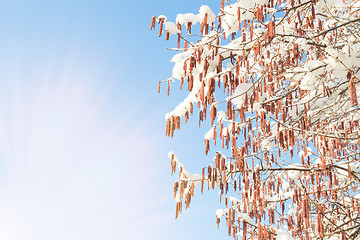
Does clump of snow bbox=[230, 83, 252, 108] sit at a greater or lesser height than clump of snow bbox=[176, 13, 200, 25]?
lesser

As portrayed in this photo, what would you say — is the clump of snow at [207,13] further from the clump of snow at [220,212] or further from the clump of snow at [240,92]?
the clump of snow at [220,212]

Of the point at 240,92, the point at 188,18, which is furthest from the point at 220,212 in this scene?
the point at 188,18

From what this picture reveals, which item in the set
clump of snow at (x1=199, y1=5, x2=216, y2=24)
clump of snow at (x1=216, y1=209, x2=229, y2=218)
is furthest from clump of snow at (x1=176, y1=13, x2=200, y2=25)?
clump of snow at (x1=216, y1=209, x2=229, y2=218)

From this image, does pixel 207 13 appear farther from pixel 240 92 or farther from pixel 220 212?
pixel 220 212

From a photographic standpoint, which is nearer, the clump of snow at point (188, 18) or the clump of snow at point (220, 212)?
the clump of snow at point (188, 18)

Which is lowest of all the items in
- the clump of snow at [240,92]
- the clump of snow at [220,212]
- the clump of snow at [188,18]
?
the clump of snow at [220,212]

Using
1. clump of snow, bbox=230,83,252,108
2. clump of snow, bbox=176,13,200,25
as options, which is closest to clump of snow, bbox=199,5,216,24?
clump of snow, bbox=176,13,200,25

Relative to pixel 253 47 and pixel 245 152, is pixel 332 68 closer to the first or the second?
pixel 253 47

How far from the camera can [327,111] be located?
4.51m

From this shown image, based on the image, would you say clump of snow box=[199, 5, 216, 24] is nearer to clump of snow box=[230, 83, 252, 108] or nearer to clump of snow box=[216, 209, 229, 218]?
clump of snow box=[230, 83, 252, 108]

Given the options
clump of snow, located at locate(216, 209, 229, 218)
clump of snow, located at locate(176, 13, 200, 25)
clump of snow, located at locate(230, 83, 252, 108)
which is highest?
clump of snow, located at locate(176, 13, 200, 25)

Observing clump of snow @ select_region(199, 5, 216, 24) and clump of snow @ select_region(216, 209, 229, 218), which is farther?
clump of snow @ select_region(216, 209, 229, 218)

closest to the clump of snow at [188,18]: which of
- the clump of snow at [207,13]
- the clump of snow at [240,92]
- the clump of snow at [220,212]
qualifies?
the clump of snow at [207,13]

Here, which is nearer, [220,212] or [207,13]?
[207,13]
